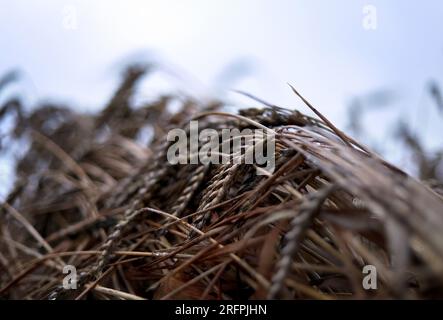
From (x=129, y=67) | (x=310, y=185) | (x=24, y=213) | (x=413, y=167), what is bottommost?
(x=413, y=167)

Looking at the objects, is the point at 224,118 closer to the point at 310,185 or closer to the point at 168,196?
the point at 168,196

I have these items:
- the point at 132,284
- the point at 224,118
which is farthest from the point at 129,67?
the point at 132,284

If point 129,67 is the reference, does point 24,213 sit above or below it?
below

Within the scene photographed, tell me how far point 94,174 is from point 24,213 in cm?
28

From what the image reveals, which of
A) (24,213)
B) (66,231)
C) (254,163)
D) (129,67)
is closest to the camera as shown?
(254,163)

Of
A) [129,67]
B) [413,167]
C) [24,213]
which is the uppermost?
[129,67]

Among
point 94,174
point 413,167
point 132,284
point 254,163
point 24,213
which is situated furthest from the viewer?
point 413,167

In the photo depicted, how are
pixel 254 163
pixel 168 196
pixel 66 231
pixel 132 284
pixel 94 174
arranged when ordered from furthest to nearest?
pixel 94 174 < pixel 66 231 < pixel 168 196 < pixel 132 284 < pixel 254 163

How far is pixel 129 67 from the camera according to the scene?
2311 millimetres

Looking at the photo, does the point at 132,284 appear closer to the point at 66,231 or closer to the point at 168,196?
the point at 168,196

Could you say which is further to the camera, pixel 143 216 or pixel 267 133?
pixel 143 216

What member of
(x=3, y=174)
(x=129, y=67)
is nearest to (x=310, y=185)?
(x=3, y=174)

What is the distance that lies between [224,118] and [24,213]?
0.82m

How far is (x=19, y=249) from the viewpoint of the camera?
1.41 metres
